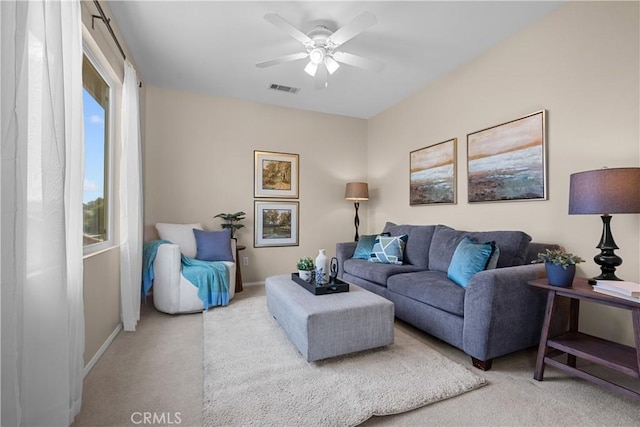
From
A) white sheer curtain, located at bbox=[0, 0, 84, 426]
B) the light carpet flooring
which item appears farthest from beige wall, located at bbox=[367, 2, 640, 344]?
white sheer curtain, located at bbox=[0, 0, 84, 426]

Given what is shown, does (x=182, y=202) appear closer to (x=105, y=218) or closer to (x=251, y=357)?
(x=105, y=218)

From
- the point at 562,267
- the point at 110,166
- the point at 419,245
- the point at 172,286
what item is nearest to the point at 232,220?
the point at 172,286

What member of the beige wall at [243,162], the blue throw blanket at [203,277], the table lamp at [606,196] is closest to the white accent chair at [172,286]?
the blue throw blanket at [203,277]

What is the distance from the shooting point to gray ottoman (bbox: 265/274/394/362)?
1.96 metres

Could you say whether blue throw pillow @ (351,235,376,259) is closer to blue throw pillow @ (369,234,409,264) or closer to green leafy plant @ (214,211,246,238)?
blue throw pillow @ (369,234,409,264)

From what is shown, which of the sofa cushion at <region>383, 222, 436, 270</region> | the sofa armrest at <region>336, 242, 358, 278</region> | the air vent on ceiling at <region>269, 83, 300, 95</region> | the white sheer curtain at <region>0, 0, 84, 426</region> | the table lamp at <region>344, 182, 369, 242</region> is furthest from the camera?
the table lamp at <region>344, 182, 369, 242</region>

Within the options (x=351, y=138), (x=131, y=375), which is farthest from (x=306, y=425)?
(x=351, y=138)

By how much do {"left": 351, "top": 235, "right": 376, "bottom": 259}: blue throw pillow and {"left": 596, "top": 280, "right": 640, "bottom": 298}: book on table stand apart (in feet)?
7.09

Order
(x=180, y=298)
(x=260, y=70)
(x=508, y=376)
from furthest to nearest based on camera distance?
(x=260, y=70)
(x=180, y=298)
(x=508, y=376)

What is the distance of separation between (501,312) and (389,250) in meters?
1.58

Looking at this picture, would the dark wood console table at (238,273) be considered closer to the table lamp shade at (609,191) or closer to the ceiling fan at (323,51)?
the ceiling fan at (323,51)

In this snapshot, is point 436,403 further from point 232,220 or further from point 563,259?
point 232,220

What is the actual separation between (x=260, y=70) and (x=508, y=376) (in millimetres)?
3696

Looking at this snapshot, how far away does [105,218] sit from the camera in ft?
8.50
